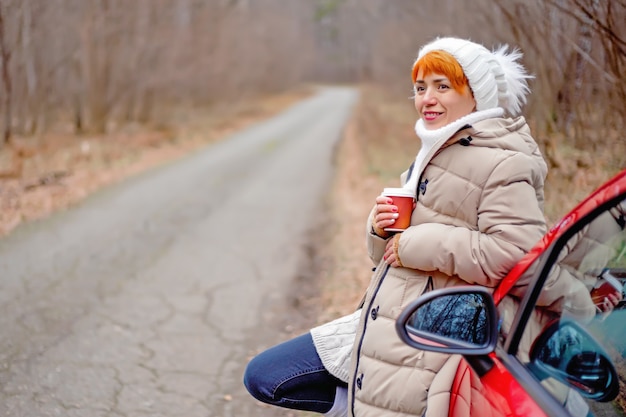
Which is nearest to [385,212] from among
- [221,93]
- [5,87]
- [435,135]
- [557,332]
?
[435,135]

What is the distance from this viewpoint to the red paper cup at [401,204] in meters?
2.04

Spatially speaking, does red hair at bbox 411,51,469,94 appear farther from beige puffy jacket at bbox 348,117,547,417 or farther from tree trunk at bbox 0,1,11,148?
tree trunk at bbox 0,1,11,148

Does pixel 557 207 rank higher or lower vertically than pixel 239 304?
higher

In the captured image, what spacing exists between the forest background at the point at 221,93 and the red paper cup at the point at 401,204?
219 centimetres

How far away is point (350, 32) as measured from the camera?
238 ft

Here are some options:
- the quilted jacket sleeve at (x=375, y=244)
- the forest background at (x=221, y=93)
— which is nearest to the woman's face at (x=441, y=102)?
the quilted jacket sleeve at (x=375, y=244)

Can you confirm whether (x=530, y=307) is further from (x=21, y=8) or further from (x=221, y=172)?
(x=21, y=8)

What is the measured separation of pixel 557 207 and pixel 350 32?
70.7 m

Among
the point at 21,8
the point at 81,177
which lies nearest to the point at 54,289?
the point at 81,177

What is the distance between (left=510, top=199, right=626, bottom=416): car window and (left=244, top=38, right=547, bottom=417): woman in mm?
226

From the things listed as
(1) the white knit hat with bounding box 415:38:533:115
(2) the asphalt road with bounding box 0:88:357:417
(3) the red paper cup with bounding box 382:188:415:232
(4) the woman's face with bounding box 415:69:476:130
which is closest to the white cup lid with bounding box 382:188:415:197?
(3) the red paper cup with bounding box 382:188:415:232

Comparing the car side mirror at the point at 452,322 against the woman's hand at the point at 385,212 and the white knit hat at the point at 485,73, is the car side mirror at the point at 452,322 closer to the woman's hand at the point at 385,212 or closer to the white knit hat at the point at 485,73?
the woman's hand at the point at 385,212

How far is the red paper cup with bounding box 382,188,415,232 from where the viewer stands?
6.69 ft

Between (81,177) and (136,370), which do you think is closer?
(136,370)
